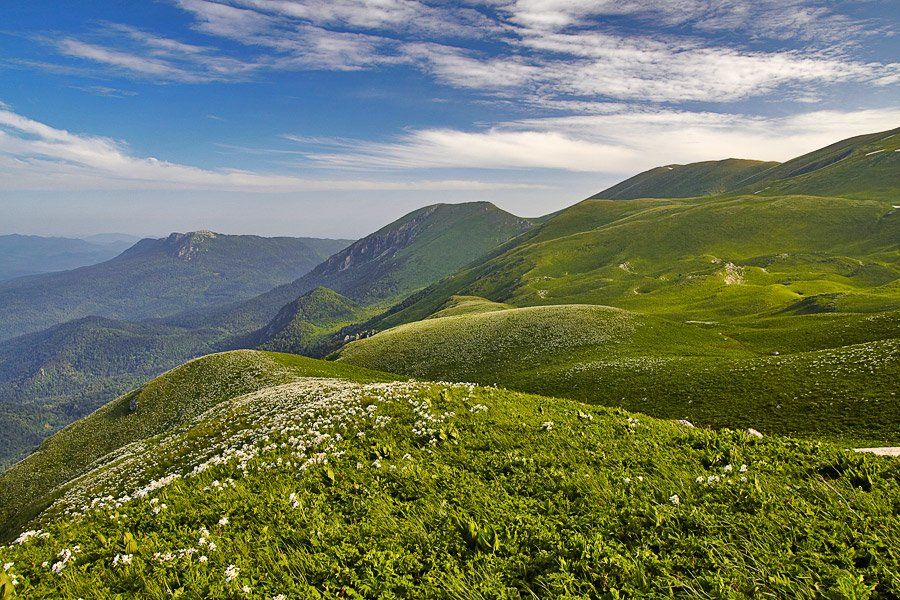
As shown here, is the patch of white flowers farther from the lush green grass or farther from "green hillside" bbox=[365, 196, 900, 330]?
"green hillside" bbox=[365, 196, 900, 330]

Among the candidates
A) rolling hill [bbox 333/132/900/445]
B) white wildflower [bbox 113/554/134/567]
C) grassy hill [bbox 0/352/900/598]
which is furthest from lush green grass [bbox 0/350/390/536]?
white wildflower [bbox 113/554/134/567]

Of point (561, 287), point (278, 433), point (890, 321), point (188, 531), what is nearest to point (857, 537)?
point (188, 531)

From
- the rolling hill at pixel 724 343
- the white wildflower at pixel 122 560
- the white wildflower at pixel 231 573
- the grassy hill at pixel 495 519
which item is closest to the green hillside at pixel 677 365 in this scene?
the rolling hill at pixel 724 343

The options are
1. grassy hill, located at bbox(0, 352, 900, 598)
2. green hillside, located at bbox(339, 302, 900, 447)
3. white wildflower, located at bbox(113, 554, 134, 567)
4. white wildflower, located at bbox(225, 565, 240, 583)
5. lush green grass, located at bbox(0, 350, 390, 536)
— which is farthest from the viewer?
lush green grass, located at bbox(0, 350, 390, 536)

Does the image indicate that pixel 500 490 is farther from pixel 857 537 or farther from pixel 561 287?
pixel 561 287

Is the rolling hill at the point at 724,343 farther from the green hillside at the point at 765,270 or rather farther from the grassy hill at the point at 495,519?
the grassy hill at the point at 495,519
